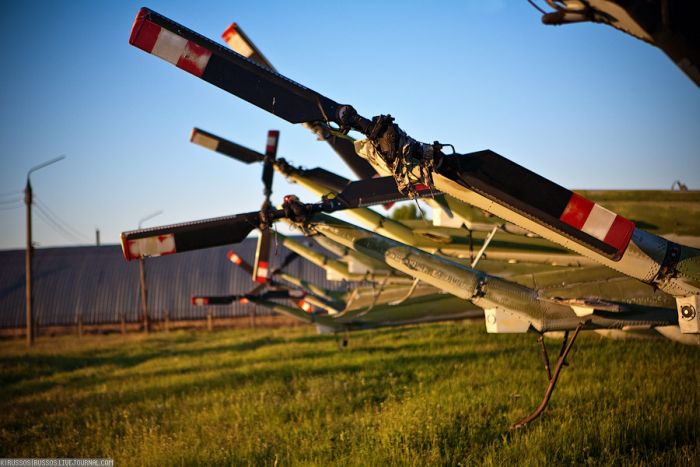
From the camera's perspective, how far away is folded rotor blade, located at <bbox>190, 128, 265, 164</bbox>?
32.4ft

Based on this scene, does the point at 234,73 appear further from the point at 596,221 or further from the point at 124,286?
the point at 124,286

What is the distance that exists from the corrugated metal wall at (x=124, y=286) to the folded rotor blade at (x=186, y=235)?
100 feet

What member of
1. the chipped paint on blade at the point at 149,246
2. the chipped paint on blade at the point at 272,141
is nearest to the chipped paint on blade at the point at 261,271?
the chipped paint on blade at the point at 272,141

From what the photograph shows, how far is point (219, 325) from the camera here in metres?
35.1

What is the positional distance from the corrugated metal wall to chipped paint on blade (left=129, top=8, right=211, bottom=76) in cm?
3286

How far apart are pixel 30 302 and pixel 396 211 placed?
4288 cm

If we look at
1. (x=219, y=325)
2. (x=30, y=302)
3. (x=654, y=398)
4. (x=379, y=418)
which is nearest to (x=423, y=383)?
(x=379, y=418)

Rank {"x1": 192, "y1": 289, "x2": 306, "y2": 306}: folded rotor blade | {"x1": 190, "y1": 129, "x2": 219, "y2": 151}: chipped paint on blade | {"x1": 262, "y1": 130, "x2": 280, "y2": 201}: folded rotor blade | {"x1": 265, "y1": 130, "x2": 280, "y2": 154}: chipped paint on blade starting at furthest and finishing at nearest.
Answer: {"x1": 192, "y1": 289, "x2": 306, "y2": 306}: folded rotor blade, {"x1": 265, "y1": 130, "x2": 280, "y2": 154}: chipped paint on blade, {"x1": 190, "y1": 129, "x2": 219, "y2": 151}: chipped paint on blade, {"x1": 262, "y1": 130, "x2": 280, "y2": 201}: folded rotor blade

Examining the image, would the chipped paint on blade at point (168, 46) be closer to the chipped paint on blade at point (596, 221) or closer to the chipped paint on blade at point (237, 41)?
the chipped paint on blade at point (596, 221)

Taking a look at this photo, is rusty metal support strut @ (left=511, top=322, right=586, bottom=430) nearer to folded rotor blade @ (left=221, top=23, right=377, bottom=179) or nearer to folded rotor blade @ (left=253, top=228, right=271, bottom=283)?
folded rotor blade @ (left=221, top=23, right=377, bottom=179)

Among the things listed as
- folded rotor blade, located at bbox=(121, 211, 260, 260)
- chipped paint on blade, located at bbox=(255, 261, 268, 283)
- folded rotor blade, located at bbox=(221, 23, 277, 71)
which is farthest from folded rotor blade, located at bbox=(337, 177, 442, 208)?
chipped paint on blade, located at bbox=(255, 261, 268, 283)

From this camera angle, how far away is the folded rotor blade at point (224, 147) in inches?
389

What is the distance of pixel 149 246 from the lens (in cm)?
566

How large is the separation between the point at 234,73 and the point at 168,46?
0.49 meters
